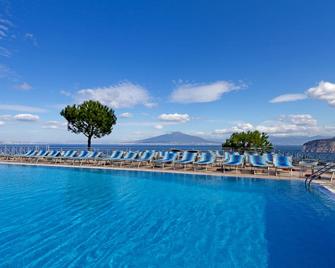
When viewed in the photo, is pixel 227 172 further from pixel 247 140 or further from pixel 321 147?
pixel 321 147

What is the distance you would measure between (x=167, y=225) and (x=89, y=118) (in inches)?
712

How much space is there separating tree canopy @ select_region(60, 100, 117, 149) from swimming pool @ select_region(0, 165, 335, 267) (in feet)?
39.5

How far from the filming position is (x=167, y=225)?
19.0ft

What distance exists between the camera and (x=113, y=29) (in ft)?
48.3

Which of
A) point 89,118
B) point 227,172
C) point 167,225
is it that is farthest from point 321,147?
point 167,225

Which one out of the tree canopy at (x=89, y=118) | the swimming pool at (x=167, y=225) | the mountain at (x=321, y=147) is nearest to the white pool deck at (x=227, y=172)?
the swimming pool at (x=167, y=225)

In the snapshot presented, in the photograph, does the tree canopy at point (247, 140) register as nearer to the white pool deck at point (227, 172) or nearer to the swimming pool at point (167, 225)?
the white pool deck at point (227, 172)

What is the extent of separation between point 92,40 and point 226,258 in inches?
583

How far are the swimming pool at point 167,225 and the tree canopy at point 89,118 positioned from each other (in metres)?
12.0

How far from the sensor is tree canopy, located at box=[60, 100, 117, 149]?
72.1ft

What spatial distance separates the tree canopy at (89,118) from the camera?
22.0 m

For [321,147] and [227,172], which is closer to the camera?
[227,172]

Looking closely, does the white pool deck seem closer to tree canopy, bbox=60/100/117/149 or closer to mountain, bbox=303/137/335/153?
tree canopy, bbox=60/100/117/149

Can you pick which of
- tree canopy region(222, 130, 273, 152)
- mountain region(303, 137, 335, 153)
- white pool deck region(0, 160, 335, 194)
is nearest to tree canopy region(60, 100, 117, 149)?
white pool deck region(0, 160, 335, 194)
